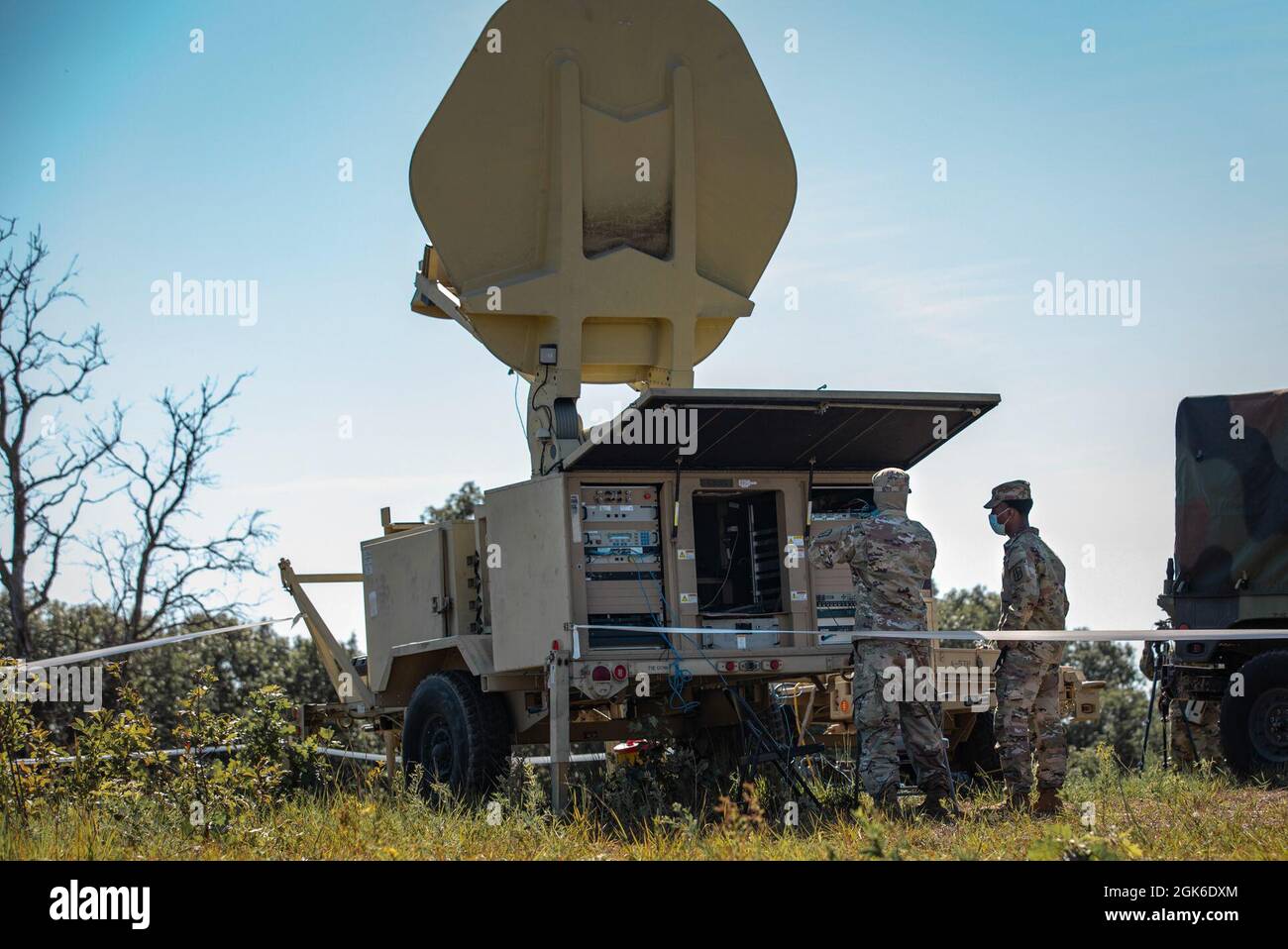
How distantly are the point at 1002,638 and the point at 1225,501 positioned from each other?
3.92m

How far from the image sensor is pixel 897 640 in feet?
29.7

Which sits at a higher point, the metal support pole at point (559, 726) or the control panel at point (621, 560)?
the control panel at point (621, 560)

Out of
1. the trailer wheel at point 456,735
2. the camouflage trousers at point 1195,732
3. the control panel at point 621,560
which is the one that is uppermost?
the control panel at point 621,560

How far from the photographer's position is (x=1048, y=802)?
8.78 metres

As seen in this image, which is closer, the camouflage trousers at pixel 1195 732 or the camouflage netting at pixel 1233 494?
the camouflage netting at pixel 1233 494

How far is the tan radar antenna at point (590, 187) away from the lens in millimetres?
10719

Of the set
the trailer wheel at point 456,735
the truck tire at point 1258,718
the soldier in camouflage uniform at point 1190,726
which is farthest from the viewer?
the soldier in camouflage uniform at point 1190,726

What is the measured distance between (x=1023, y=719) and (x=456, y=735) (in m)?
3.61

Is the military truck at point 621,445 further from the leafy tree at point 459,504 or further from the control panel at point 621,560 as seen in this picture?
the leafy tree at point 459,504

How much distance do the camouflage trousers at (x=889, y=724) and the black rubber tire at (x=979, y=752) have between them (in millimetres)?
1755

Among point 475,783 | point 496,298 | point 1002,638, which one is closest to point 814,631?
point 1002,638

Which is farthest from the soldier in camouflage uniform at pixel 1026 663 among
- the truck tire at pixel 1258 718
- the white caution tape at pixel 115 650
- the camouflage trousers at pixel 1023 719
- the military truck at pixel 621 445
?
the white caution tape at pixel 115 650
